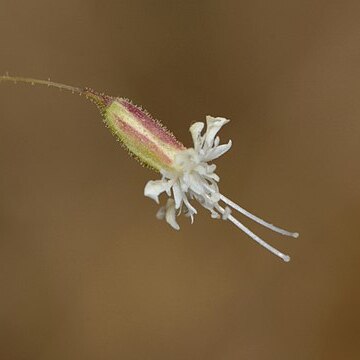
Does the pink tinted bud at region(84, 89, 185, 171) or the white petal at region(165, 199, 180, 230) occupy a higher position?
the pink tinted bud at region(84, 89, 185, 171)

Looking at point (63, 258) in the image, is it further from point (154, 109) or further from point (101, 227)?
point (154, 109)

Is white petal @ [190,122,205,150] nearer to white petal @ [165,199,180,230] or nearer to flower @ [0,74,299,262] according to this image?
flower @ [0,74,299,262]

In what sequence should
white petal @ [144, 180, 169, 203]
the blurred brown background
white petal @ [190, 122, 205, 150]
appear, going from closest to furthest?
white petal @ [144, 180, 169, 203], white petal @ [190, 122, 205, 150], the blurred brown background

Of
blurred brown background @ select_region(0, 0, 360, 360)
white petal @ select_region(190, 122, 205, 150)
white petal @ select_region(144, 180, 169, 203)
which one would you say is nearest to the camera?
white petal @ select_region(144, 180, 169, 203)

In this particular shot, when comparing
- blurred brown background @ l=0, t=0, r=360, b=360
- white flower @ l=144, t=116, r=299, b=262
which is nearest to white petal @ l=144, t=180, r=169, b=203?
white flower @ l=144, t=116, r=299, b=262

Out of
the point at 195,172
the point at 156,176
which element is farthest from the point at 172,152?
the point at 156,176

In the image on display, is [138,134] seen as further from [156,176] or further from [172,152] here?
[156,176]
